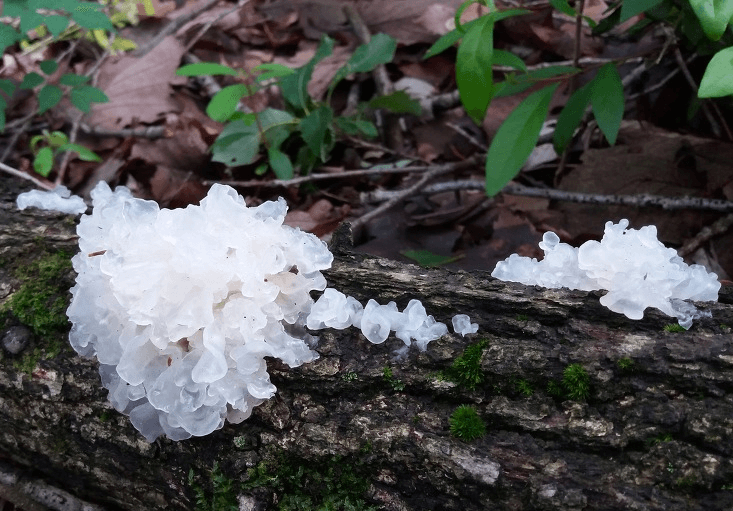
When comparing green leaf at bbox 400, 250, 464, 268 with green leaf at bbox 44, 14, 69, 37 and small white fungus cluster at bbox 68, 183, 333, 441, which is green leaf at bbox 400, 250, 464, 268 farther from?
green leaf at bbox 44, 14, 69, 37

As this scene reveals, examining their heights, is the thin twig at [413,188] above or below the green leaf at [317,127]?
below

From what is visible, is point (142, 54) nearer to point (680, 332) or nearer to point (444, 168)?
point (444, 168)

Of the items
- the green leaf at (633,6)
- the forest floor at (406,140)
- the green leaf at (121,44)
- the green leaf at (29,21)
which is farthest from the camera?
the green leaf at (121,44)

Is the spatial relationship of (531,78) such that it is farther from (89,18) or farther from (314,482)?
(89,18)

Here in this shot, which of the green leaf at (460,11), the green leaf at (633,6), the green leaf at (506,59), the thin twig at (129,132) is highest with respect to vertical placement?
the green leaf at (633,6)

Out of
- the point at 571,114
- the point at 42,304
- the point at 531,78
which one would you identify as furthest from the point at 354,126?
the point at 42,304

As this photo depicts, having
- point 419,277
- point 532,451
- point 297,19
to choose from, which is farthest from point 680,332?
point 297,19

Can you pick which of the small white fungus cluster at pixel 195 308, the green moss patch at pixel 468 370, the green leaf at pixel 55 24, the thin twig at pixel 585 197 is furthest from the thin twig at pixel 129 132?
the green moss patch at pixel 468 370

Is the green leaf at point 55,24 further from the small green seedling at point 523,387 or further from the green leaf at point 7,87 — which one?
the small green seedling at point 523,387
